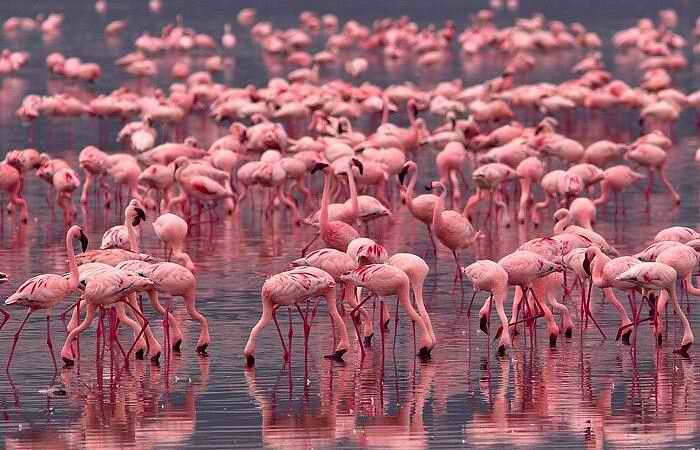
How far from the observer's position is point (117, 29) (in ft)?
213

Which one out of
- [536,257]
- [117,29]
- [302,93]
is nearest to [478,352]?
[536,257]

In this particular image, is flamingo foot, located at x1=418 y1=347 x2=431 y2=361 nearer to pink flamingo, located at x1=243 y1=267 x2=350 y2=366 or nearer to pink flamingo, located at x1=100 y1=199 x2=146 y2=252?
pink flamingo, located at x1=243 y1=267 x2=350 y2=366

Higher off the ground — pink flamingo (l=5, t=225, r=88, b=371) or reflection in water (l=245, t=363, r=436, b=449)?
pink flamingo (l=5, t=225, r=88, b=371)

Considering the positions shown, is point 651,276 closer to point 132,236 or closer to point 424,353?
point 424,353

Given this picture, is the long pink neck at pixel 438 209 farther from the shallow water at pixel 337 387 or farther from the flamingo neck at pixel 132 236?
the flamingo neck at pixel 132 236

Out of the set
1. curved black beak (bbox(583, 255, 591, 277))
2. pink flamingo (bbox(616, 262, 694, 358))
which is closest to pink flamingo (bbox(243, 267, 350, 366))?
curved black beak (bbox(583, 255, 591, 277))

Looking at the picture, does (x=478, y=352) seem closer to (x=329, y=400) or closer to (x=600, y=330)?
(x=600, y=330)

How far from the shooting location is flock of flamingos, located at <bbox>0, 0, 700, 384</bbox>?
15.6m

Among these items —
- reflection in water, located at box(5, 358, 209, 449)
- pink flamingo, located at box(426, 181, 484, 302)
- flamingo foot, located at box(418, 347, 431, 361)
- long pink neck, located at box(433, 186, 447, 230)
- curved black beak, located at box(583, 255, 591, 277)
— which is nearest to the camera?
reflection in water, located at box(5, 358, 209, 449)

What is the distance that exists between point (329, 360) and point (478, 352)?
138 cm

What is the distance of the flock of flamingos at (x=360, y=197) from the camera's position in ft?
51.3

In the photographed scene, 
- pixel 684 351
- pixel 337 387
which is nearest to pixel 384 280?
pixel 337 387

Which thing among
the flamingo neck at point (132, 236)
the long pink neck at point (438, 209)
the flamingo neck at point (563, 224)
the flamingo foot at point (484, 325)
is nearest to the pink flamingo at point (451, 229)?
the long pink neck at point (438, 209)

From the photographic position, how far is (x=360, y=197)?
69.1ft
